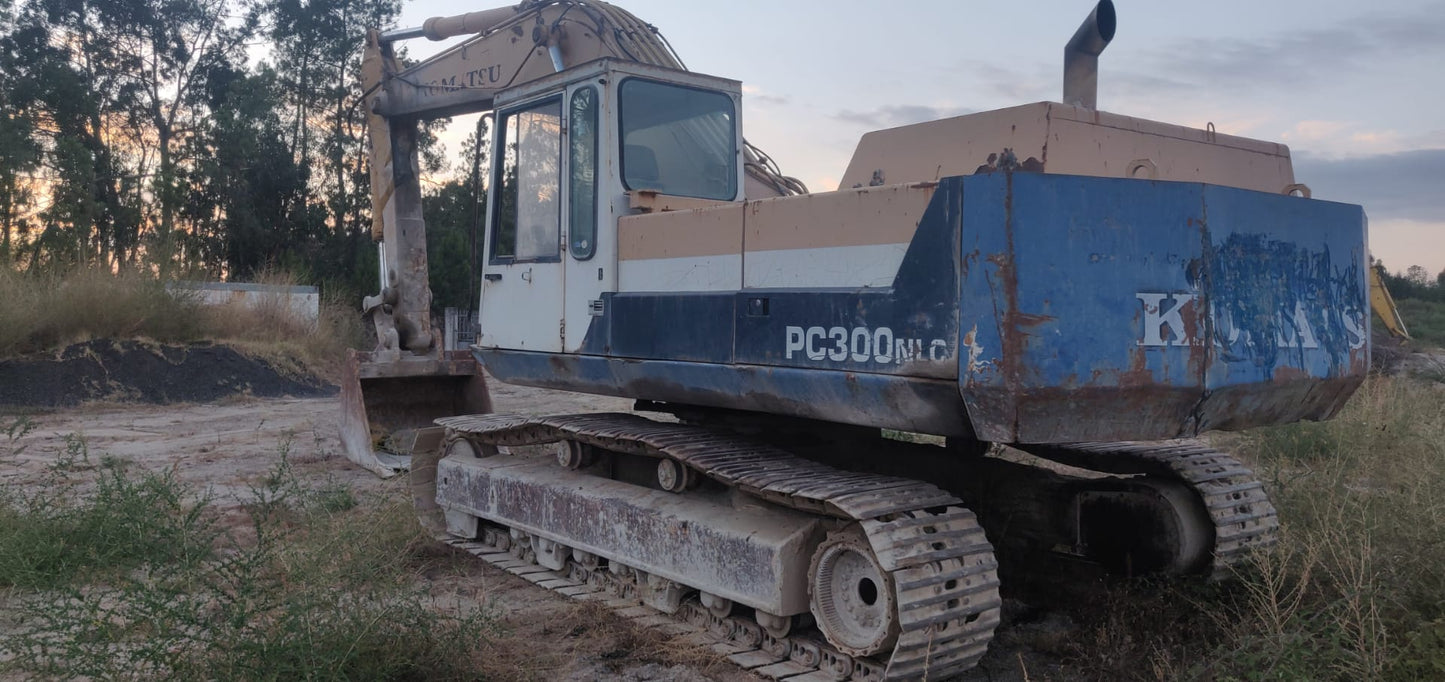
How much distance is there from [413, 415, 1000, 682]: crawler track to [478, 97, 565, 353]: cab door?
62 centimetres

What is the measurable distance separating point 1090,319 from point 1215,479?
1.70 m

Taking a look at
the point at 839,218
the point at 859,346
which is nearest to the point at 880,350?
the point at 859,346

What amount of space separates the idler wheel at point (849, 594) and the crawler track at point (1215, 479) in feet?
4.89

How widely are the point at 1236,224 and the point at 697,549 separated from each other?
2518 millimetres

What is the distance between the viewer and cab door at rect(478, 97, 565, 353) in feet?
18.2

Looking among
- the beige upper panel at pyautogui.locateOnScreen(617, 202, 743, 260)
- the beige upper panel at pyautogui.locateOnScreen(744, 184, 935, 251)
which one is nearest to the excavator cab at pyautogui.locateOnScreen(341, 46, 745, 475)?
the beige upper panel at pyautogui.locateOnScreen(617, 202, 743, 260)

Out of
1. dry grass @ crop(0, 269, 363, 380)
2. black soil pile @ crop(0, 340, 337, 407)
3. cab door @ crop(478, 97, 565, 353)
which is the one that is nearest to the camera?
cab door @ crop(478, 97, 565, 353)

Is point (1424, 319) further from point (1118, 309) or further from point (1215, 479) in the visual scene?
point (1118, 309)

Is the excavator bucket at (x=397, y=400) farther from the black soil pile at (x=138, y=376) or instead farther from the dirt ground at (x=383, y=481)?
the black soil pile at (x=138, y=376)

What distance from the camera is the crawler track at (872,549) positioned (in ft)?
12.3

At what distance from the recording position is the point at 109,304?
51.3 feet

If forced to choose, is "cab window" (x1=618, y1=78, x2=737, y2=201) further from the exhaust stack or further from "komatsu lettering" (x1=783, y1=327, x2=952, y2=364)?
the exhaust stack

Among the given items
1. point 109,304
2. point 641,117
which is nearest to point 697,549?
point 641,117

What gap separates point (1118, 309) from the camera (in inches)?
141
